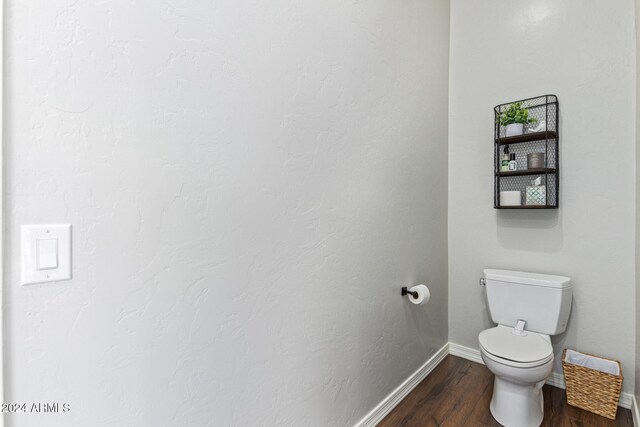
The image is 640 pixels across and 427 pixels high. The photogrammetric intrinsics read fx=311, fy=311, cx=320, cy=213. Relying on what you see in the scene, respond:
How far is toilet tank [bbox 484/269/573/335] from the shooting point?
1.81 m

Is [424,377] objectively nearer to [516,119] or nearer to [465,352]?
[465,352]

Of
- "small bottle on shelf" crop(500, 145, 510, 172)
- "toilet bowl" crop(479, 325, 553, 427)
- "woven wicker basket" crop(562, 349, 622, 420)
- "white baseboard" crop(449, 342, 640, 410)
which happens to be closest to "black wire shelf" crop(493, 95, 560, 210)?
"small bottle on shelf" crop(500, 145, 510, 172)

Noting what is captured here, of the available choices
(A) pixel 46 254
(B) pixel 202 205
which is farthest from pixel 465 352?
(A) pixel 46 254

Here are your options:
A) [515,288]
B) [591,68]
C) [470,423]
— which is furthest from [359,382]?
[591,68]

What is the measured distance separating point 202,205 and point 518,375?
165 cm

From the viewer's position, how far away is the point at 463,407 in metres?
1.77

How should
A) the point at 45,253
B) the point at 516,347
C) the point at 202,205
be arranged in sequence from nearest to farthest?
the point at 45,253 < the point at 202,205 < the point at 516,347

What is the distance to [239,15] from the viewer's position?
996 millimetres

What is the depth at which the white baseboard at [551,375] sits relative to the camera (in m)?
1.75

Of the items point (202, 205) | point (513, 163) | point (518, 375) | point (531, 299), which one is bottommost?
point (518, 375)

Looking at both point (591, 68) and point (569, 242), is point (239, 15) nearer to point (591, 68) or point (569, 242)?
point (591, 68)

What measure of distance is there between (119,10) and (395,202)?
142 cm

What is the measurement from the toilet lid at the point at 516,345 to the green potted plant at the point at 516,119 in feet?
4.04


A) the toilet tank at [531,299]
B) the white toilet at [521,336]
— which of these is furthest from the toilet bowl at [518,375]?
the toilet tank at [531,299]
